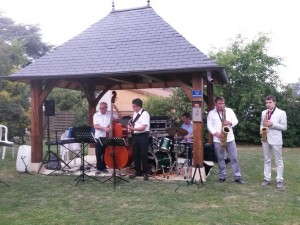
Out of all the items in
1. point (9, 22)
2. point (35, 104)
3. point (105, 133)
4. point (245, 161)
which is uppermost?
point (9, 22)

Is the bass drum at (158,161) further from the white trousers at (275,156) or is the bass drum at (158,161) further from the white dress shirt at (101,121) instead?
the white trousers at (275,156)

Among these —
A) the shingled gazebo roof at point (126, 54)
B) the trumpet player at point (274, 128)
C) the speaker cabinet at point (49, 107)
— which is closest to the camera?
the trumpet player at point (274, 128)

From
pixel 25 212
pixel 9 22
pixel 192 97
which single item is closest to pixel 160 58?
pixel 192 97

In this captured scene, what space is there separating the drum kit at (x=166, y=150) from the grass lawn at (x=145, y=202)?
687 millimetres

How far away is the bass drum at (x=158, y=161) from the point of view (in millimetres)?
7234

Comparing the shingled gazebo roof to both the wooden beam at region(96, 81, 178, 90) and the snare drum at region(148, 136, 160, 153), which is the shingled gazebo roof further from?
the snare drum at region(148, 136, 160, 153)

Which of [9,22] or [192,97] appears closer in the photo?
[192,97]

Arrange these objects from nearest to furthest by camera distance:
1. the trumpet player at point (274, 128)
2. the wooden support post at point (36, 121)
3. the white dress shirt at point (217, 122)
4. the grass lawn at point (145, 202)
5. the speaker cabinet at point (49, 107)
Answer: the grass lawn at point (145, 202) < the trumpet player at point (274, 128) < the white dress shirt at point (217, 122) < the wooden support post at point (36, 121) < the speaker cabinet at point (49, 107)

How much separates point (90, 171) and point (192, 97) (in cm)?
298

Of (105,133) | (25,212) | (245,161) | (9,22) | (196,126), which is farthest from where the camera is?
(9,22)

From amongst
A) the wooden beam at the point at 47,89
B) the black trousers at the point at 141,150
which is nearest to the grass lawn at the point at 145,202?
the black trousers at the point at 141,150

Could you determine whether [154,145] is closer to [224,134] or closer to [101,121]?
[101,121]

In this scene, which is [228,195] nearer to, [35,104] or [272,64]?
[35,104]

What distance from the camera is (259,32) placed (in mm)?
16016
